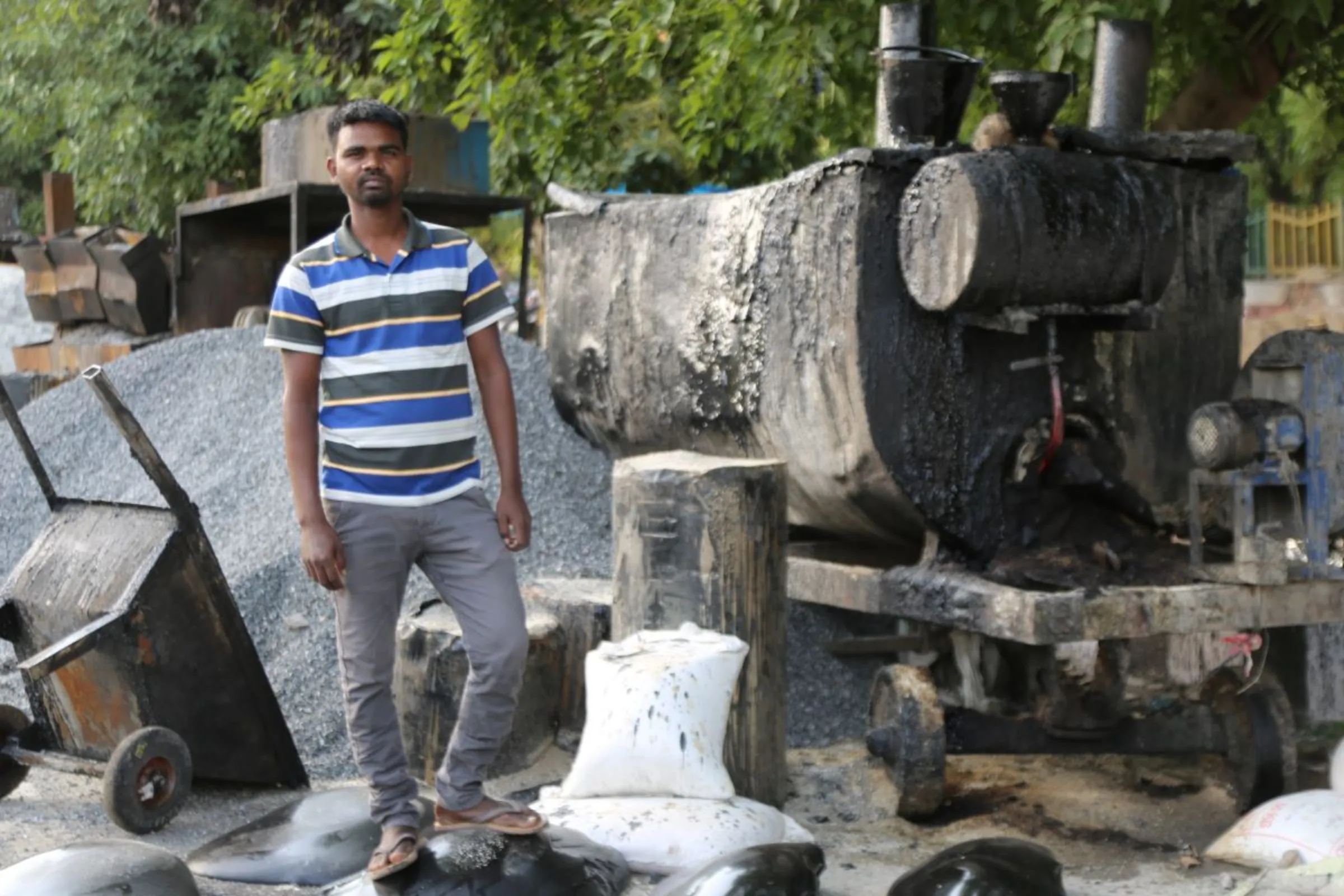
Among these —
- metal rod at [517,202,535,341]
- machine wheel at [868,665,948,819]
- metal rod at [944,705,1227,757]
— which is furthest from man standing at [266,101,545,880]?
metal rod at [517,202,535,341]

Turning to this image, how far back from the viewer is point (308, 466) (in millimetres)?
3797

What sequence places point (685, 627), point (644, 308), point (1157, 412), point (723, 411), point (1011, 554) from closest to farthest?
point (685, 627) < point (1011, 554) < point (1157, 412) < point (723, 411) < point (644, 308)

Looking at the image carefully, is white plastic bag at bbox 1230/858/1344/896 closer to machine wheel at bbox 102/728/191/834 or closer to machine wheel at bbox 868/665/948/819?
machine wheel at bbox 868/665/948/819

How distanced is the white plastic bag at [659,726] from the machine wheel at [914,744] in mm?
543

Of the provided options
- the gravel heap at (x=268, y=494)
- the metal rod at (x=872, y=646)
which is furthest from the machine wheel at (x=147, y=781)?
the metal rod at (x=872, y=646)

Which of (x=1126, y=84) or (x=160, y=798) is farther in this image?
(x=1126, y=84)

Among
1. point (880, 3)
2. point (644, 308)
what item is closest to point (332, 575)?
point (644, 308)

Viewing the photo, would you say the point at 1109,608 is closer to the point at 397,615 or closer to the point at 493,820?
the point at 493,820

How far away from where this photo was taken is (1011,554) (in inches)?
195

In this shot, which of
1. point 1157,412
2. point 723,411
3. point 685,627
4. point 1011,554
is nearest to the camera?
point 685,627

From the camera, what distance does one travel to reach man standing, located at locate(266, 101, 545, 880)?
3.82 m

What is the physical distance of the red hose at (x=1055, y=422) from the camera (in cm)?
491

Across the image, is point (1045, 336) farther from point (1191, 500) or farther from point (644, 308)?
point (644, 308)

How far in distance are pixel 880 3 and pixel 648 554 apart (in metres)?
2.81
